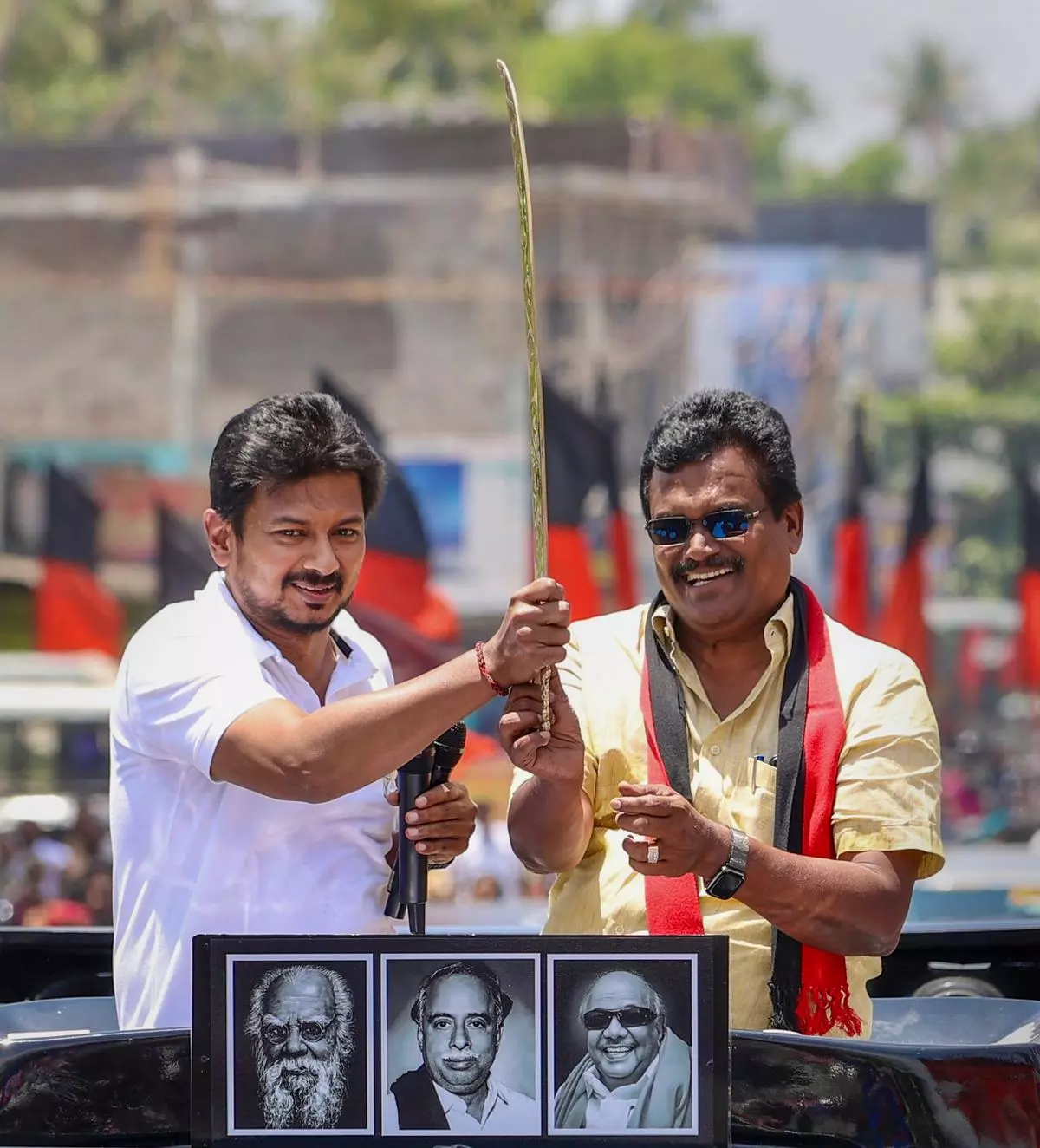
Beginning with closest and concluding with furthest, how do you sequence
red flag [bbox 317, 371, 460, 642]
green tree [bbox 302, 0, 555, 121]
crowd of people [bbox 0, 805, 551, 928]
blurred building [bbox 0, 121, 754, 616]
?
crowd of people [bbox 0, 805, 551, 928] < red flag [bbox 317, 371, 460, 642] < blurred building [bbox 0, 121, 754, 616] < green tree [bbox 302, 0, 555, 121]

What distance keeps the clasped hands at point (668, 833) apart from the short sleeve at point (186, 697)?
56 centimetres

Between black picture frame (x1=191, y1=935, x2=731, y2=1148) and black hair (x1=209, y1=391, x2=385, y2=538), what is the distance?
93cm

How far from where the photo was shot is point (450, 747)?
3.17 m

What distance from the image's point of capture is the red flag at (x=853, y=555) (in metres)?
15.3

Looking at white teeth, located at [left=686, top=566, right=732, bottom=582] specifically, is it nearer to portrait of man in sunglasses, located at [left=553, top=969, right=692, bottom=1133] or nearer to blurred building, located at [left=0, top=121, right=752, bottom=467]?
portrait of man in sunglasses, located at [left=553, top=969, right=692, bottom=1133]

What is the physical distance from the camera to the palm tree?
84250 millimetres

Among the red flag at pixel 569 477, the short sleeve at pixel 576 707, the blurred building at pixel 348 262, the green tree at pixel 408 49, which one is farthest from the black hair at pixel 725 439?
the green tree at pixel 408 49

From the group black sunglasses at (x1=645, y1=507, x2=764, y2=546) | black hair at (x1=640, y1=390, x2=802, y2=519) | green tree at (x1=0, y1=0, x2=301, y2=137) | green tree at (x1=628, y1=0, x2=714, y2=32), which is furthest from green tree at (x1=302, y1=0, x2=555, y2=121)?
black sunglasses at (x1=645, y1=507, x2=764, y2=546)

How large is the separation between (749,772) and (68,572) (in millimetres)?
12446

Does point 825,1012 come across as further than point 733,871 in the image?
Yes

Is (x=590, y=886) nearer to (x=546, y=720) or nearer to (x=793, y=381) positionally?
(x=546, y=720)

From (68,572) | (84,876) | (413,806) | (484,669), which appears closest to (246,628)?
(413,806)

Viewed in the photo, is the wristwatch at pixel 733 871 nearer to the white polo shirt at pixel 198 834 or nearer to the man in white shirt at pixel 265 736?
the man in white shirt at pixel 265 736

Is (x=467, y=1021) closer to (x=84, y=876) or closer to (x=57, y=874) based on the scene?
(x=84, y=876)
